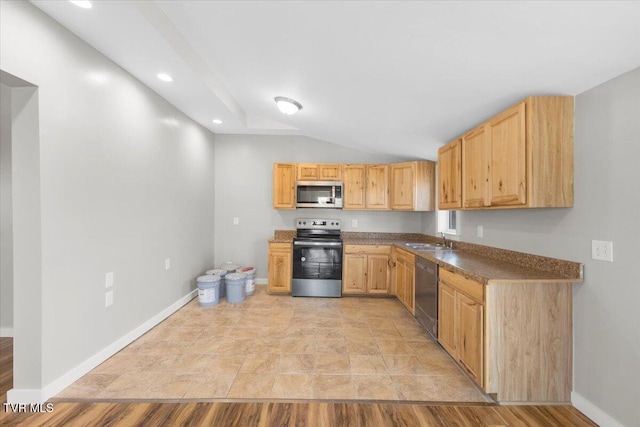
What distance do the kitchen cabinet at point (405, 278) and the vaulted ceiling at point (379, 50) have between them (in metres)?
1.56

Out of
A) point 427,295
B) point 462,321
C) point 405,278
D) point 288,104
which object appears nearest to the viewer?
point 462,321

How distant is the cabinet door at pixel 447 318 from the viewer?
232 cm

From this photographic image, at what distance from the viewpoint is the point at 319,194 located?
4.41 meters

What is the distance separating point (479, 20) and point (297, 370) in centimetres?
264

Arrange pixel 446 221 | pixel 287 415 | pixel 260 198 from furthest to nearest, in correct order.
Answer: pixel 260 198 → pixel 446 221 → pixel 287 415

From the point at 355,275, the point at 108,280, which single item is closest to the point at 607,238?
the point at 355,275

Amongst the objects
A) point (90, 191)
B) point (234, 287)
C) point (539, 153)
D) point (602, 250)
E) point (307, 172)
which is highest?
point (307, 172)

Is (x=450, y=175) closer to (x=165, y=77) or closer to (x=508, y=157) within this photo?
(x=508, y=157)

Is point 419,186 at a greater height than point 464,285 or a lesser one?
greater

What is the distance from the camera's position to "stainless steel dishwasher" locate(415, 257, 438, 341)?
267 cm

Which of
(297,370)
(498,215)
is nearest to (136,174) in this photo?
(297,370)

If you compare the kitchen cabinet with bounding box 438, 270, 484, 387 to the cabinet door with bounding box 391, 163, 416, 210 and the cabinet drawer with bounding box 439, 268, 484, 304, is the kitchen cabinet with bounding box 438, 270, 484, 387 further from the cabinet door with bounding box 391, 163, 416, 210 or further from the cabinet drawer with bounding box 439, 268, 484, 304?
the cabinet door with bounding box 391, 163, 416, 210

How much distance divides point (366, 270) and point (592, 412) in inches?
106

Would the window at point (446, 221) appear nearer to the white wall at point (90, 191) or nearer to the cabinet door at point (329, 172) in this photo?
the cabinet door at point (329, 172)
